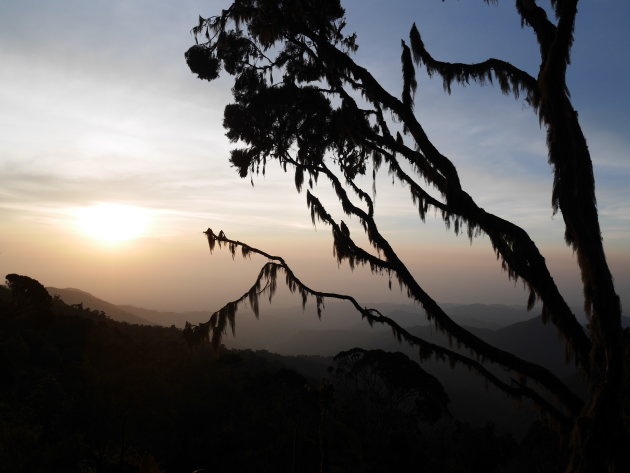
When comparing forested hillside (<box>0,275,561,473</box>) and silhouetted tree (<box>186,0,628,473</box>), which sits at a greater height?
silhouetted tree (<box>186,0,628,473</box>)

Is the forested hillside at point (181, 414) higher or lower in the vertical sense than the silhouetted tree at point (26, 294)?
lower

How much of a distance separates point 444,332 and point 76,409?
20612 millimetres

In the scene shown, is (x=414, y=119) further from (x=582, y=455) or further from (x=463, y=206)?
(x=582, y=455)

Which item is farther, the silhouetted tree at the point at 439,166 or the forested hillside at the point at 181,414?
the forested hillside at the point at 181,414

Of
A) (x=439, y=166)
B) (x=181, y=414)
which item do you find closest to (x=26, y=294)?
(x=181, y=414)

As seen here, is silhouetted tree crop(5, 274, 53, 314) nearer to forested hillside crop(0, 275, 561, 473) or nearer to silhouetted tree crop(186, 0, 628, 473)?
forested hillside crop(0, 275, 561, 473)

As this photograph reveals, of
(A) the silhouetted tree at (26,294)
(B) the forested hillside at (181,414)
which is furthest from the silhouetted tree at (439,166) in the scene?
(A) the silhouetted tree at (26,294)

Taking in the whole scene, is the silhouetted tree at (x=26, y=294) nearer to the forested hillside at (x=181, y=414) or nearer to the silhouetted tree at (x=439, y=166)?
the forested hillside at (x=181, y=414)

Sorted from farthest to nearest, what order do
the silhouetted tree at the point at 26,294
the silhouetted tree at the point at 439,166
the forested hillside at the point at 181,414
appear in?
the silhouetted tree at the point at 26,294 < the forested hillside at the point at 181,414 < the silhouetted tree at the point at 439,166

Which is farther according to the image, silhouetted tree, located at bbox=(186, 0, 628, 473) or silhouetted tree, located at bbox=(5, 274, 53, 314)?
silhouetted tree, located at bbox=(5, 274, 53, 314)

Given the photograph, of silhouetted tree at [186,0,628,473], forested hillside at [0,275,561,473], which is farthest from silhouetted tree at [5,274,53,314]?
silhouetted tree at [186,0,628,473]

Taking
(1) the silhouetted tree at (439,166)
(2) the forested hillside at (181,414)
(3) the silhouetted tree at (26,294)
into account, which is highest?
(1) the silhouetted tree at (439,166)

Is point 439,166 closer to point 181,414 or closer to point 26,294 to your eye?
point 181,414

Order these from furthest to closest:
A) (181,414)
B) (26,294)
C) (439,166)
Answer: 1. (26,294)
2. (181,414)
3. (439,166)
